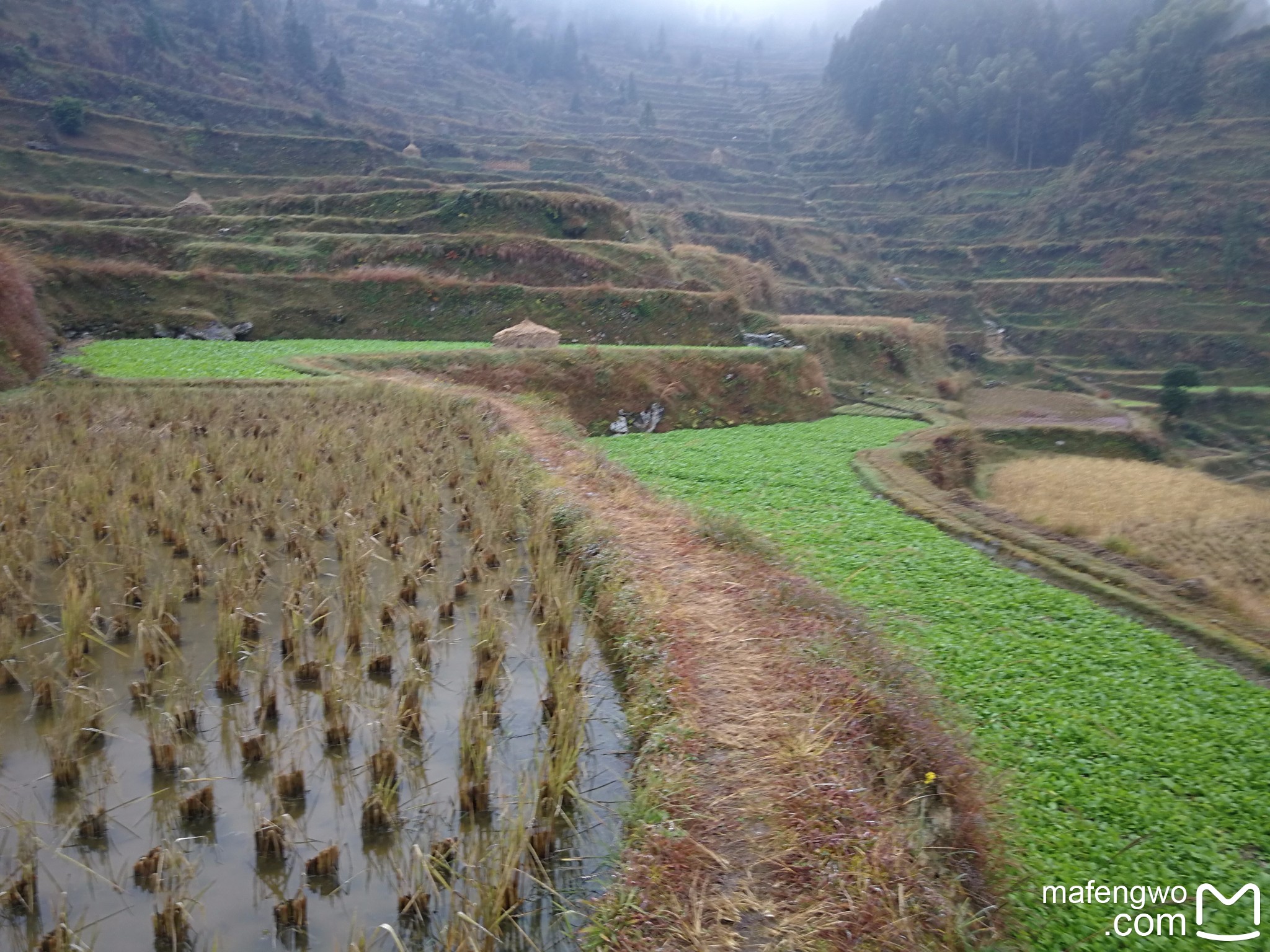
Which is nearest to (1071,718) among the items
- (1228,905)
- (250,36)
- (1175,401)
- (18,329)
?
(1228,905)

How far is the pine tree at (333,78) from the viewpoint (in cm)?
7419

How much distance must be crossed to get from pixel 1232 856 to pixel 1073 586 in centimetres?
463

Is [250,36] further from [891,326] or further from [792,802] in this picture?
[792,802]

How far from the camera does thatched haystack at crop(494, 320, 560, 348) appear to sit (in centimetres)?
2061

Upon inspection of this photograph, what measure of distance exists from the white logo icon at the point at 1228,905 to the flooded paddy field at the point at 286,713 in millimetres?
2852

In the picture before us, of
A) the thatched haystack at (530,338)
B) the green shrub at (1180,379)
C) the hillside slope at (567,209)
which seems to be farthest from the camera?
the green shrub at (1180,379)

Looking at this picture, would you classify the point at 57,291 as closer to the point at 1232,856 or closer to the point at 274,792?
the point at 274,792

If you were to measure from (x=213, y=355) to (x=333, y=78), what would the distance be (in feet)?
224

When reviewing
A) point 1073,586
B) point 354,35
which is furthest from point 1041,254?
point 354,35

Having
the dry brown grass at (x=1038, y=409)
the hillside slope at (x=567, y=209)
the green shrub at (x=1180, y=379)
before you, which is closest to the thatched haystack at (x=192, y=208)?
the hillside slope at (x=567, y=209)

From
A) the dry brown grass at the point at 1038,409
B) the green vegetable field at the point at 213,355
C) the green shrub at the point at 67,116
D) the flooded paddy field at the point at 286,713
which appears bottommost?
the dry brown grass at the point at 1038,409

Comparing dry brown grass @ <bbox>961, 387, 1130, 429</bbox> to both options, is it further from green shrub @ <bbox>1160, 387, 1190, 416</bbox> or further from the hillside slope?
the hillside slope

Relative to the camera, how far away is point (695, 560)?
7461 millimetres

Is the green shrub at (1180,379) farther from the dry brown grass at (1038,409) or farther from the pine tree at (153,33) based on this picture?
the pine tree at (153,33)
